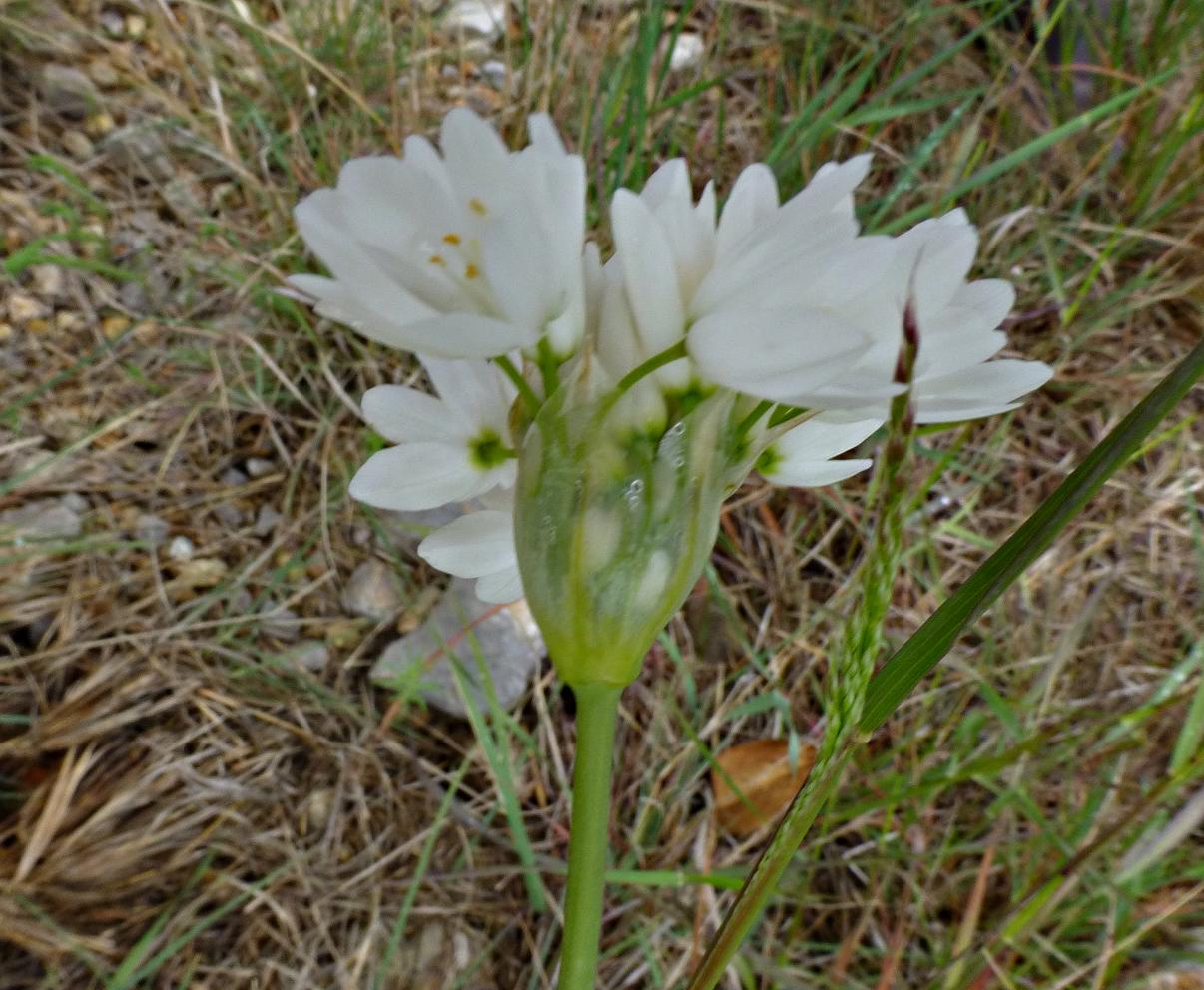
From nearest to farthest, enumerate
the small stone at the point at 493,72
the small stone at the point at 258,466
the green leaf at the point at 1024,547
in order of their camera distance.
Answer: the green leaf at the point at 1024,547 < the small stone at the point at 258,466 < the small stone at the point at 493,72

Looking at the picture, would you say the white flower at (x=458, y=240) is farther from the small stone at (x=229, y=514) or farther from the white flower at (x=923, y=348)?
the small stone at (x=229, y=514)

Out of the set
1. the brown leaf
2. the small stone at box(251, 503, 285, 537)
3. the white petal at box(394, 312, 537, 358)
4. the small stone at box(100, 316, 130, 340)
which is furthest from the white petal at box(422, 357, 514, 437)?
the small stone at box(100, 316, 130, 340)

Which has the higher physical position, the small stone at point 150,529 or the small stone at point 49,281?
the small stone at point 49,281

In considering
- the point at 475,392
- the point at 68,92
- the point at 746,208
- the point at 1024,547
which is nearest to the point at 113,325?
the point at 68,92

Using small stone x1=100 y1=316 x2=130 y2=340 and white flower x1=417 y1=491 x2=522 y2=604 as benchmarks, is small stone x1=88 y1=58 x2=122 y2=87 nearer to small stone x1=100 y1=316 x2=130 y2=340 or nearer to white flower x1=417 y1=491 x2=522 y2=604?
small stone x1=100 y1=316 x2=130 y2=340

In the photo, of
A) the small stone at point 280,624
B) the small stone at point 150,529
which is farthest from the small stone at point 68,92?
the small stone at point 280,624

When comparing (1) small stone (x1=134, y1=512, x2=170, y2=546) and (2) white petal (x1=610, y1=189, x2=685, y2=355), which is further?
(1) small stone (x1=134, y1=512, x2=170, y2=546)
